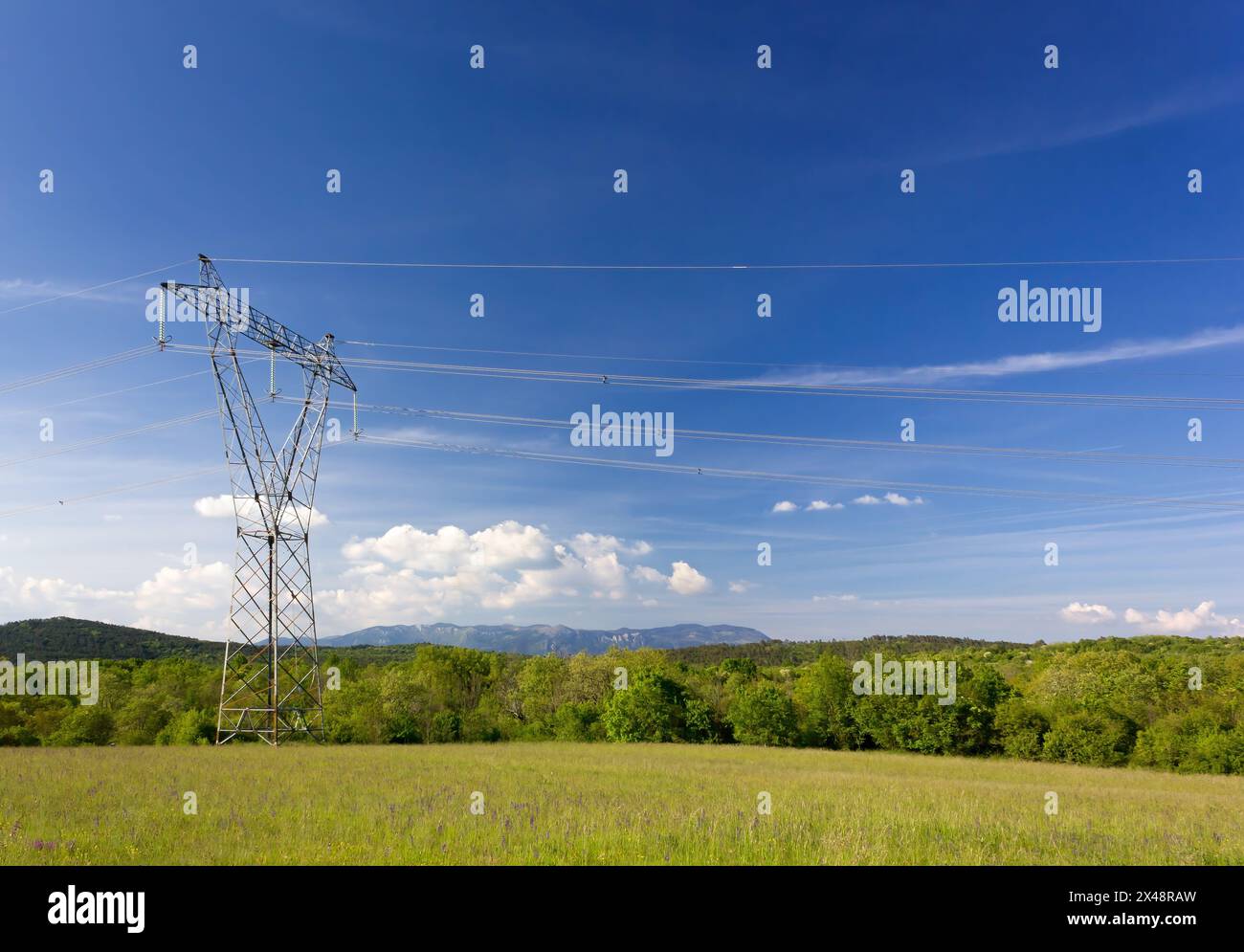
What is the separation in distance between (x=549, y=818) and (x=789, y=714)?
47.2m

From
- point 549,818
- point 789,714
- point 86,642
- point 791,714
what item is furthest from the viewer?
point 86,642

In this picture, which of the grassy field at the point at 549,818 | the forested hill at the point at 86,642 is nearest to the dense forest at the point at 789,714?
the grassy field at the point at 549,818

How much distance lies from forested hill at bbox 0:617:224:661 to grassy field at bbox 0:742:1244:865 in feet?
261

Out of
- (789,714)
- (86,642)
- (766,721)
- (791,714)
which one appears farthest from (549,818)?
(86,642)

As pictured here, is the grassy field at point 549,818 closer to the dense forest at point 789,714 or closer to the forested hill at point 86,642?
the dense forest at point 789,714

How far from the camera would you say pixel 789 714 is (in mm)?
56875

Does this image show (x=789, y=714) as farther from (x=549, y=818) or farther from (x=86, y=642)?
(x=86, y=642)

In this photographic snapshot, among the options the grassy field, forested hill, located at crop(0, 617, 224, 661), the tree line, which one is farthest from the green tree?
forested hill, located at crop(0, 617, 224, 661)

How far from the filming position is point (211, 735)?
129 feet

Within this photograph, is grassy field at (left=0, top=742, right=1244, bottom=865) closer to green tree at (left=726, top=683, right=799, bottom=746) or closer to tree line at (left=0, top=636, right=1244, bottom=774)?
tree line at (left=0, top=636, right=1244, bottom=774)

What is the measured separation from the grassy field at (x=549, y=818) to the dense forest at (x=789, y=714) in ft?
52.4

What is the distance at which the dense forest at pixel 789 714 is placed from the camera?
41.8m
